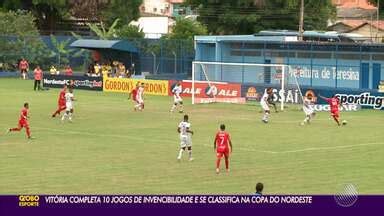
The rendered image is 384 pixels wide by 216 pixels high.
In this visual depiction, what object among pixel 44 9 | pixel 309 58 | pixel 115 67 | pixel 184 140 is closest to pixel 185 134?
pixel 184 140

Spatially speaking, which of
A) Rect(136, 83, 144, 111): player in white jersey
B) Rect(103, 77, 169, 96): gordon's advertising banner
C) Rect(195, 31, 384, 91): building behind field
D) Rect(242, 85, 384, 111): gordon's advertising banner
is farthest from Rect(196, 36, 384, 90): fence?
Rect(136, 83, 144, 111): player in white jersey

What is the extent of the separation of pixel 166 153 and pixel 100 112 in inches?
684

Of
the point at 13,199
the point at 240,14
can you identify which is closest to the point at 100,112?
the point at 13,199

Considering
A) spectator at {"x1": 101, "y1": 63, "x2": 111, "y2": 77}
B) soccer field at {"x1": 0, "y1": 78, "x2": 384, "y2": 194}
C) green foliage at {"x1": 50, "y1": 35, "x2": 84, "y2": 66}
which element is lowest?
soccer field at {"x1": 0, "y1": 78, "x2": 384, "y2": 194}

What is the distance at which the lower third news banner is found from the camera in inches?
431

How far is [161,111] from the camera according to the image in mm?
48500

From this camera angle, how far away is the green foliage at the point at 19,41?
8169 centimetres

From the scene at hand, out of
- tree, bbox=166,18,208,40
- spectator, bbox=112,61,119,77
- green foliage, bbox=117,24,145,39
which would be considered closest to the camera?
spectator, bbox=112,61,119,77

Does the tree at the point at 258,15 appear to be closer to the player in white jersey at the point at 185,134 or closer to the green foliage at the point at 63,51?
the green foliage at the point at 63,51

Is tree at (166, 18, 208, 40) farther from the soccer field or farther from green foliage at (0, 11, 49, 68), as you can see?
the soccer field

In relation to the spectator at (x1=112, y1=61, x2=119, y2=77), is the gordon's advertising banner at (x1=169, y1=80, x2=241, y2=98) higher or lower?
lower

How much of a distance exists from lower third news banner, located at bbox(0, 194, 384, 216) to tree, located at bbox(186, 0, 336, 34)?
79951 millimetres

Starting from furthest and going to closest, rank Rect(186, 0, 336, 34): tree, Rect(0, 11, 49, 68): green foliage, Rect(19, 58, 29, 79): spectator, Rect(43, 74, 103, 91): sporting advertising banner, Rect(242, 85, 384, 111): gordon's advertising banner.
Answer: Rect(186, 0, 336, 34): tree, Rect(0, 11, 49, 68): green foliage, Rect(19, 58, 29, 79): spectator, Rect(43, 74, 103, 91): sporting advertising banner, Rect(242, 85, 384, 111): gordon's advertising banner

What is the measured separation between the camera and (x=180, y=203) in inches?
437
